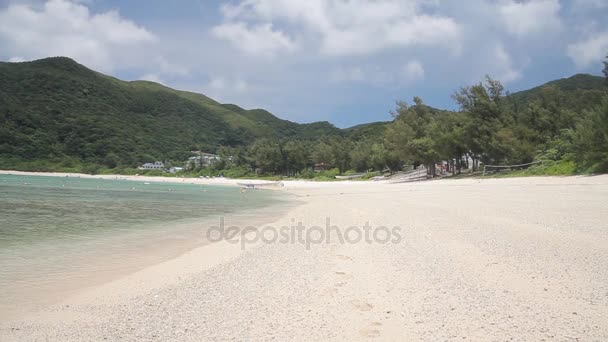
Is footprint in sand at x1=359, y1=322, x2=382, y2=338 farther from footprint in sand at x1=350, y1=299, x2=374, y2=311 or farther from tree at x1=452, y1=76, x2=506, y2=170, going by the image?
tree at x1=452, y1=76, x2=506, y2=170

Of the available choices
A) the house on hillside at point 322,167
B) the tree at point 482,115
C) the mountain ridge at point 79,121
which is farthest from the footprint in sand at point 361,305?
the mountain ridge at point 79,121

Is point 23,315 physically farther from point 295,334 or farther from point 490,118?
point 490,118

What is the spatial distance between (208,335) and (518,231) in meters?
7.79

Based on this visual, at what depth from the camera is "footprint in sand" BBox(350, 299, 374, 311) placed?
15.4 feet

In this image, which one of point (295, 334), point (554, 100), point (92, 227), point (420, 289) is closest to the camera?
point (295, 334)

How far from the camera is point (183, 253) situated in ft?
30.2

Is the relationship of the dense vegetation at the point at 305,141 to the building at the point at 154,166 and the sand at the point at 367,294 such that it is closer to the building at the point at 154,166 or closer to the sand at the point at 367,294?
the building at the point at 154,166

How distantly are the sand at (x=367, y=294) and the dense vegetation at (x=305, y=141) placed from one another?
63.0 ft

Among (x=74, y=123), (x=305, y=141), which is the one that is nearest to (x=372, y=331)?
(x=305, y=141)

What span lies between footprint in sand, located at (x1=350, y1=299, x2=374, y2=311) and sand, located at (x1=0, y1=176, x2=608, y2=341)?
0.04 ft

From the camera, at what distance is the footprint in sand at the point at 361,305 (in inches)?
184

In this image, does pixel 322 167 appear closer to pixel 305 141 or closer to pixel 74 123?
pixel 305 141

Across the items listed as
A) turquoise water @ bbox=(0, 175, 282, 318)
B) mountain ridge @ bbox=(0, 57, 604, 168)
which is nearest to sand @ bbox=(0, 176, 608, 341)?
turquoise water @ bbox=(0, 175, 282, 318)

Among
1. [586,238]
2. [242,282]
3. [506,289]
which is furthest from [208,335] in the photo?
[586,238]
